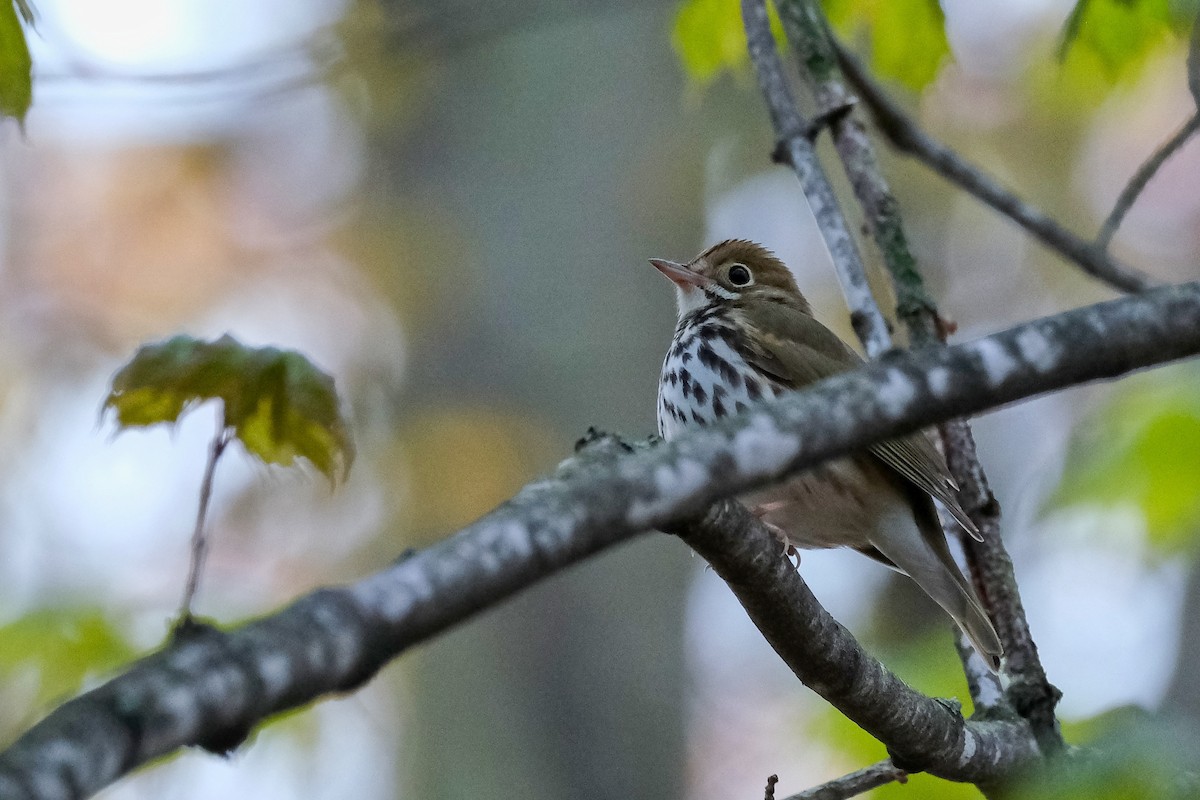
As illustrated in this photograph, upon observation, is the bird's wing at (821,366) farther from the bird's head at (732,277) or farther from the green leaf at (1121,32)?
the green leaf at (1121,32)

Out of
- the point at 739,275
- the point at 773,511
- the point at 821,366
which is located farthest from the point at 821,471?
the point at 739,275

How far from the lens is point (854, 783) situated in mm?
2688

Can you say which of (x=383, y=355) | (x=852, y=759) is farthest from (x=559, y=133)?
(x=852, y=759)

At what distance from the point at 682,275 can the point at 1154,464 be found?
177 cm

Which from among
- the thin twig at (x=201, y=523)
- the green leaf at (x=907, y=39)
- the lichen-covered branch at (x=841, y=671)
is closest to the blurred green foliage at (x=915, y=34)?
the green leaf at (x=907, y=39)

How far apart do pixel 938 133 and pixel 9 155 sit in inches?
291

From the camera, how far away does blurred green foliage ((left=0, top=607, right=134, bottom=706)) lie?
4.09 m

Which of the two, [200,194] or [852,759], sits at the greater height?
[200,194]

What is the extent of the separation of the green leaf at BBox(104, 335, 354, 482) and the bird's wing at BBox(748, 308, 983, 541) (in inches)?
67.2

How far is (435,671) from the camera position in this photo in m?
6.61

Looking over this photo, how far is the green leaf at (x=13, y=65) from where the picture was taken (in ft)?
8.57

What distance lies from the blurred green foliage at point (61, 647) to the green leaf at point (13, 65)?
213 cm

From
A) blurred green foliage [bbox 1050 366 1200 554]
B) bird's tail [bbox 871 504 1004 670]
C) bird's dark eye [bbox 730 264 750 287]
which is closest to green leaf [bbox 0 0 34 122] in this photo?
bird's tail [bbox 871 504 1004 670]

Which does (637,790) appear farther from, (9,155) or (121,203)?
(9,155)
